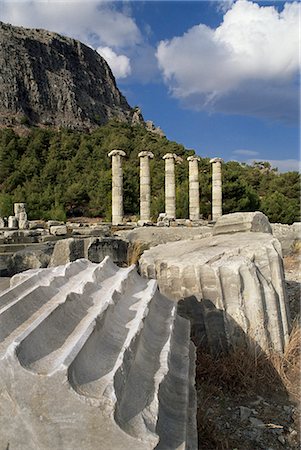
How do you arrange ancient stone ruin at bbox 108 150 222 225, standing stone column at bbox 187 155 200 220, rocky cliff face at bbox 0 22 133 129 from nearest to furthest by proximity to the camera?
1. ancient stone ruin at bbox 108 150 222 225
2. standing stone column at bbox 187 155 200 220
3. rocky cliff face at bbox 0 22 133 129

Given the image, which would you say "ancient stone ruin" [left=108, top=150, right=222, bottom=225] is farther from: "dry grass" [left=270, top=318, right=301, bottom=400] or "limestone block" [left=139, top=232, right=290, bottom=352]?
"dry grass" [left=270, top=318, right=301, bottom=400]

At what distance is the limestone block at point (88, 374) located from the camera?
1423 mm

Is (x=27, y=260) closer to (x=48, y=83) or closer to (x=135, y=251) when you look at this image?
(x=135, y=251)

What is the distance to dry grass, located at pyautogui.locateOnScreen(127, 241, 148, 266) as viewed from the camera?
6357 mm

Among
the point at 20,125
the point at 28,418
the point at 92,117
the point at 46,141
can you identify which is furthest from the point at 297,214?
the point at 92,117

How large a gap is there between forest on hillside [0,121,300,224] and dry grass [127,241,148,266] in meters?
22.3

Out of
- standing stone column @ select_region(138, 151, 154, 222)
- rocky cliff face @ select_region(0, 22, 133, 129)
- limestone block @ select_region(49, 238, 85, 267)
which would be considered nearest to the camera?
limestone block @ select_region(49, 238, 85, 267)

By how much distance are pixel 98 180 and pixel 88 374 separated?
3588 cm

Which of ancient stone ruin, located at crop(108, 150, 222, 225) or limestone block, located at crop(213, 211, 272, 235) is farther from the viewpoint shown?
ancient stone ruin, located at crop(108, 150, 222, 225)

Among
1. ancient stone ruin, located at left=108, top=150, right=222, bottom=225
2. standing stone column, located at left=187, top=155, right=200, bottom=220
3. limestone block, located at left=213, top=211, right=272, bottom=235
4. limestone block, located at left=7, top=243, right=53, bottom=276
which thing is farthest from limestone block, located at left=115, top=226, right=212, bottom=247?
standing stone column, located at left=187, top=155, right=200, bottom=220

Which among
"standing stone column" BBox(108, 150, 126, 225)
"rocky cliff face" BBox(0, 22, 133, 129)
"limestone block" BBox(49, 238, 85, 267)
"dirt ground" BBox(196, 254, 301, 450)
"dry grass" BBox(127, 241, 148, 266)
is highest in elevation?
"rocky cliff face" BBox(0, 22, 133, 129)

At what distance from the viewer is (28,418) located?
1.45 meters

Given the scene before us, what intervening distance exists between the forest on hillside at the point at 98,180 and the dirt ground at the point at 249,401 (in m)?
26.3

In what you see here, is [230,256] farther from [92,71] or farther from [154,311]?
[92,71]
